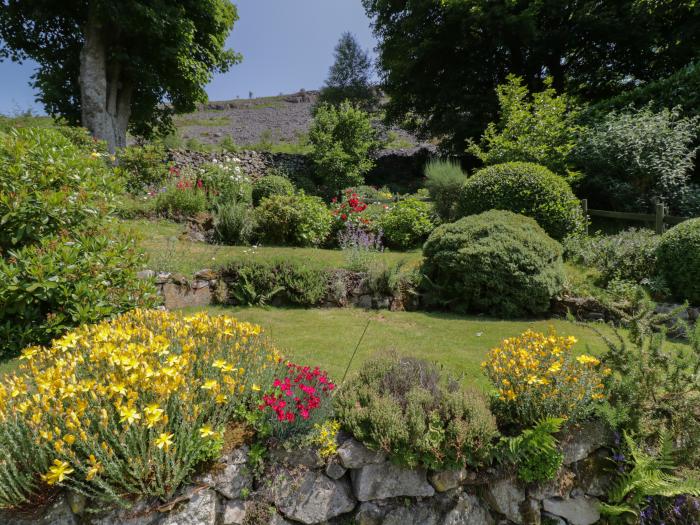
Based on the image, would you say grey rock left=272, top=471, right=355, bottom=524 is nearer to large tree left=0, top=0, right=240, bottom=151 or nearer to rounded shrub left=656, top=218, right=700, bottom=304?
rounded shrub left=656, top=218, right=700, bottom=304

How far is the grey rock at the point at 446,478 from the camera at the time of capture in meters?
2.54

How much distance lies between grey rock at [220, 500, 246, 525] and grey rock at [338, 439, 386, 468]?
670 millimetres

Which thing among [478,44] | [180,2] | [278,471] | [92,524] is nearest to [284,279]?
[278,471]

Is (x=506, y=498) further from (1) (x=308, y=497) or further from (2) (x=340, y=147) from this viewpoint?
(2) (x=340, y=147)

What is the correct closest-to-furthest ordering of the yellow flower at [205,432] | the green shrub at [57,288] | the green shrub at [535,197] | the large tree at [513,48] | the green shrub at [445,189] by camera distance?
the yellow flower at [205,432] → the green shrub at [57,288] → the green shrub at [535,197] → the green shrub at [445,189] → the large tree at [513,48]

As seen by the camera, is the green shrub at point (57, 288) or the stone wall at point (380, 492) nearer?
the stone wall at point (380, 492)

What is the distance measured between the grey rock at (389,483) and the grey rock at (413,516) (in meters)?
0.09

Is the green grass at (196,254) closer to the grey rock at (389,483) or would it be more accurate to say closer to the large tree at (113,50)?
the grey rock at (389,483)

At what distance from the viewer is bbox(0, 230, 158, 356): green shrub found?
10.1ft

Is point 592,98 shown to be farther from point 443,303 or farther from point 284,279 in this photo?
point 284,279

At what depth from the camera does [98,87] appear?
11.6 meters

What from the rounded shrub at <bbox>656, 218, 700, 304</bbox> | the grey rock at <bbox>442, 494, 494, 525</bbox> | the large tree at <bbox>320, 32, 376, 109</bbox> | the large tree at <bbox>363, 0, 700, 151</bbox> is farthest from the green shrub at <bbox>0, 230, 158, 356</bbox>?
the large tree at <bbox>320, 32, 376, 109</bbox>

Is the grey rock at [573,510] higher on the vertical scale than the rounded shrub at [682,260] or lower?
lower

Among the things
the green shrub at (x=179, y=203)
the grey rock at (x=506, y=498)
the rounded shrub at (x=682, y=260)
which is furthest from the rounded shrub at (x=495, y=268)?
the green shrub at (x=179, y=203)
